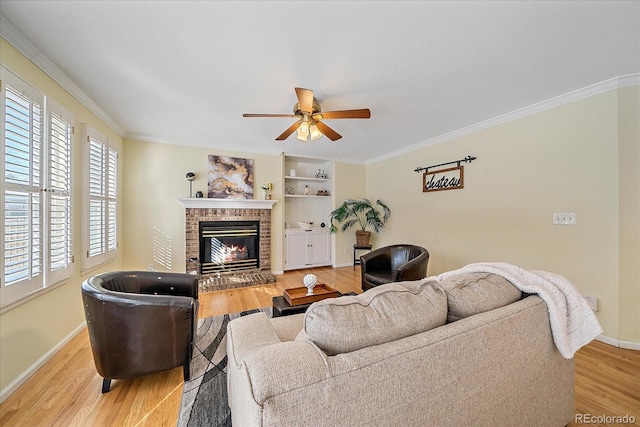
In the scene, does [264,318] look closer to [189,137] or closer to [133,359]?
[133,359]

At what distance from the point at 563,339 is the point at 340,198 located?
13.7ft

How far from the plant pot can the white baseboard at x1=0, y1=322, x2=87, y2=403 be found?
13.9ft

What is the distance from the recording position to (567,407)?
4.02 feet

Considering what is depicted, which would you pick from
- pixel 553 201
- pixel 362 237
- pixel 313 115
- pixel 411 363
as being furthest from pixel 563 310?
pixel 362 237

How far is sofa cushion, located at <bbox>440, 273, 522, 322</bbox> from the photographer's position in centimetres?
102

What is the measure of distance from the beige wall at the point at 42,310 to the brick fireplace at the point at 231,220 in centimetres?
148

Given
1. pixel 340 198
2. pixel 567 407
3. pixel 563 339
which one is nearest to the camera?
pixel 563 339

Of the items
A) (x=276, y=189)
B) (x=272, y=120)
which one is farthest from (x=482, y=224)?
(x=276, y=189)

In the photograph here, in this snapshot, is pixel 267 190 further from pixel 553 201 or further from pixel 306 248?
pixel 553 201

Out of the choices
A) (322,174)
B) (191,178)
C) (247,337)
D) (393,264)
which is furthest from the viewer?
(322,174)

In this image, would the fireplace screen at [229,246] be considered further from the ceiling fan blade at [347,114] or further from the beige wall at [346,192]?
the ceiling fan blade at [347,114]

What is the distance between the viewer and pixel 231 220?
420 centimetres

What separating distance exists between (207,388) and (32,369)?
1333mm

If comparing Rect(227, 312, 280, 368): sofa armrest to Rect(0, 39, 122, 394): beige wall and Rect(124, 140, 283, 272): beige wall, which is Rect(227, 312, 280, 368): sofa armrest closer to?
Rect(0, 39, 122, 394): beige wall
